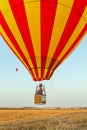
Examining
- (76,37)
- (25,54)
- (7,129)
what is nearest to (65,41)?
(76,37)

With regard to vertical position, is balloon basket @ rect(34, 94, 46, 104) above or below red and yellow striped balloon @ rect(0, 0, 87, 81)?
below

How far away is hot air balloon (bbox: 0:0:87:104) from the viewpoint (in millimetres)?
16938

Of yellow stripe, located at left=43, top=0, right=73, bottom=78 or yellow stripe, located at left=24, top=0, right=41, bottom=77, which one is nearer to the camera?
yellow stripe, located at left=24, top=0, right=41, bottom=77

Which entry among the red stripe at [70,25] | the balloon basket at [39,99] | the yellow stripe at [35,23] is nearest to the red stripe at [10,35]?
the yellow stripe at [35,23]

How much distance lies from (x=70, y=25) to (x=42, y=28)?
1.33 m

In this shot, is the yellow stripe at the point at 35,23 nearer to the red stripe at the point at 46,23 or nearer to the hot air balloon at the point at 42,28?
the hot air balloon at the point at 42,28

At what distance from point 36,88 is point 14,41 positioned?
2.60 m

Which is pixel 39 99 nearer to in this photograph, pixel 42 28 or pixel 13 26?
pixel 42 28

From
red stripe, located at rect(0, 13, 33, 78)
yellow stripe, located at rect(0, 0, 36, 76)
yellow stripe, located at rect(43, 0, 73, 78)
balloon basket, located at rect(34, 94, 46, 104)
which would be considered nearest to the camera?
balloon basket, located at rect(34, 94, 46, 104)

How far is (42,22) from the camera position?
1703 centimetres

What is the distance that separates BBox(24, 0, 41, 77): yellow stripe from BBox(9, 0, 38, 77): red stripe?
16 centimetres

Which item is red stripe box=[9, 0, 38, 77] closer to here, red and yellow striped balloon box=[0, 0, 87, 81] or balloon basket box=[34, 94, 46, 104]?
red and yellow striped balloon box=[0, 0, 87, 81]

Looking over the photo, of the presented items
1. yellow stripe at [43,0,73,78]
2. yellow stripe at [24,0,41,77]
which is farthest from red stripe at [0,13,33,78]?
yellow stripe at [43,0,73,78]

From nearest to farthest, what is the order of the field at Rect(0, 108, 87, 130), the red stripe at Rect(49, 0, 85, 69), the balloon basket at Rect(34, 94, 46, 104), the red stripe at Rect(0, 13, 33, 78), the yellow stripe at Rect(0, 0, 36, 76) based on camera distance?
the balloon basket at Rect(34, 94, 46, 104) → the red stripe at Rect(49, 0, 85, 69) → the yellow stripe at Rect(0, 0, 36, 76) → the red stripe at Rect(0, 13, 33, 78) → the field at Rect(0, 108, 87, 130)
